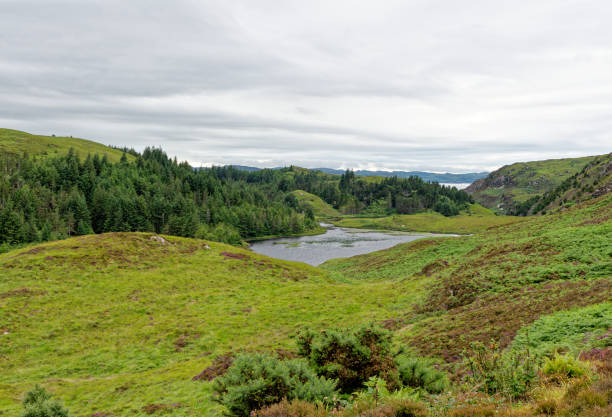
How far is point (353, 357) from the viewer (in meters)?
14.9

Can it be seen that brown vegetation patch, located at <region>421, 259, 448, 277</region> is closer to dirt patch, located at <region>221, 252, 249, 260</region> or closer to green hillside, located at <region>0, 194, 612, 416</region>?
green hillside, located at <region>0, 194, 612, 416</region>

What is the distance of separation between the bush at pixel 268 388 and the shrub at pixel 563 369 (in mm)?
7033

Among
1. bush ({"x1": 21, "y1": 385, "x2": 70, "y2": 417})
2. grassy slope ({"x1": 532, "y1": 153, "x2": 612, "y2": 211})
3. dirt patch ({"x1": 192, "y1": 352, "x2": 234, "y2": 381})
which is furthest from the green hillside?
grassy slope ({"x1": 532, "y1": 153, "x2": 612, "y2": 211})

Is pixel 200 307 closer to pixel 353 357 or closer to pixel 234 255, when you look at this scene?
pixel 234 255

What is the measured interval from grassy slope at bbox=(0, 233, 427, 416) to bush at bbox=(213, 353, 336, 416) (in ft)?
22.3

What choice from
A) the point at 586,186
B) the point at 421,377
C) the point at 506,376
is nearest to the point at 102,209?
the point at 421,377

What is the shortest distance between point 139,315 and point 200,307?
708cm

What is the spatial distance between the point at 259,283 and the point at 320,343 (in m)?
40.6

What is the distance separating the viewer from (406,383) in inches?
523

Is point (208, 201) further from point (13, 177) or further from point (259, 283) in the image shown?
point (259, 283)

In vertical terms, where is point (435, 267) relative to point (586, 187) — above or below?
below

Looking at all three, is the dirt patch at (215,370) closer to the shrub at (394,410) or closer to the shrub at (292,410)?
the shrub at (292,410)


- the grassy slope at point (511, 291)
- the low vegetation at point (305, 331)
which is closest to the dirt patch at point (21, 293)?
the low vegetation at point (305, 331)

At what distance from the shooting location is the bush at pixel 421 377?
1246 cm
